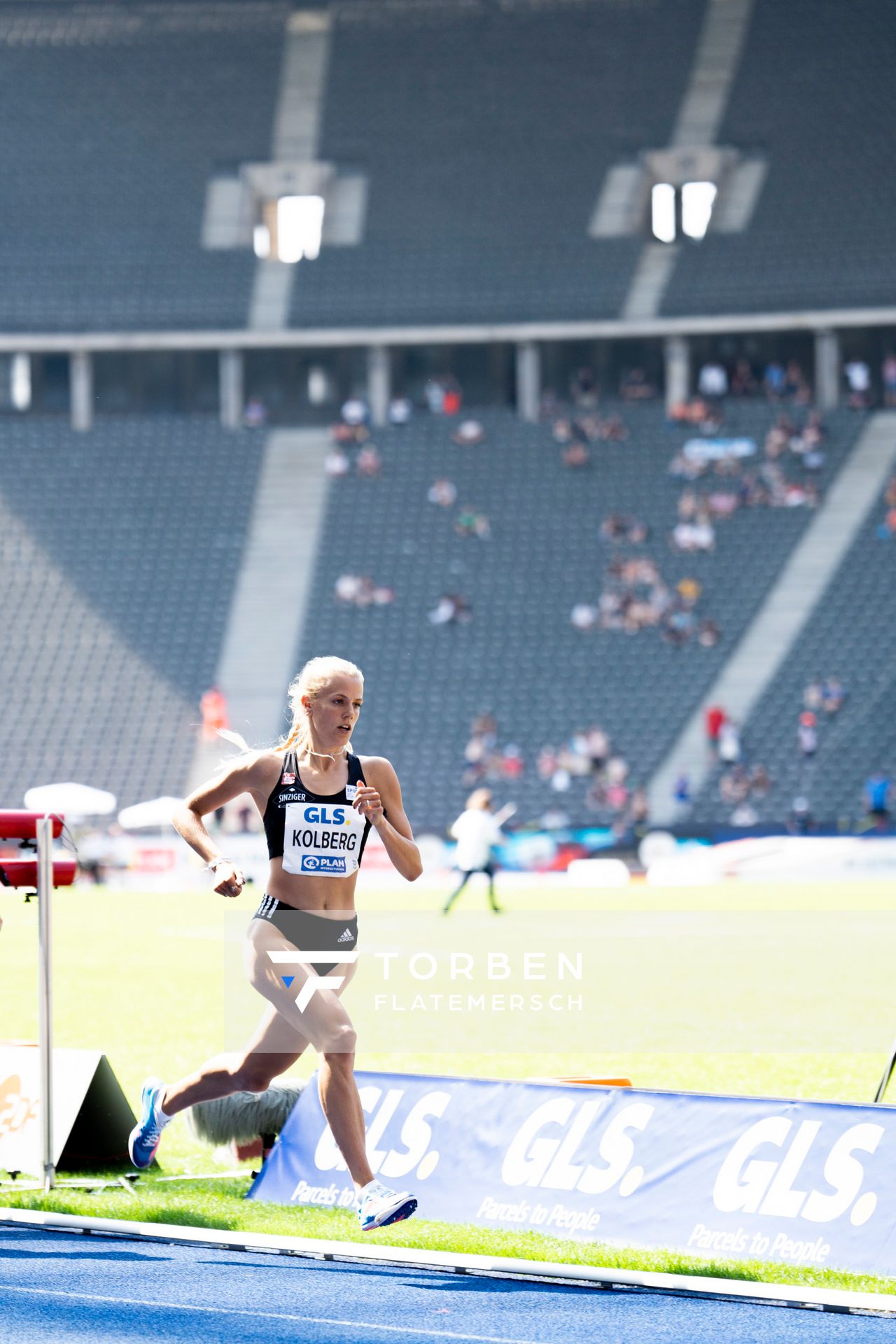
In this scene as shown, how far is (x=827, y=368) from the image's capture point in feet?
139

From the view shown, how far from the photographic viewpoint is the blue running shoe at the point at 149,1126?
703 centimetres

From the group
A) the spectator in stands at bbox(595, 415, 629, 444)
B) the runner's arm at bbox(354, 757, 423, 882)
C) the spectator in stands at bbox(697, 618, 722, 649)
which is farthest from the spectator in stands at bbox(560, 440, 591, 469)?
the runner's arm at bbox(354, 757, 423, 882)

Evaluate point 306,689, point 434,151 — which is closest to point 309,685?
point 306,689

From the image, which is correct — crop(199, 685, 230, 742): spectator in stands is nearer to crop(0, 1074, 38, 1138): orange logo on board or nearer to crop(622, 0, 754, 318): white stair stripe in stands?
crop(622, 0, 754, 318): white stair stripe in stands

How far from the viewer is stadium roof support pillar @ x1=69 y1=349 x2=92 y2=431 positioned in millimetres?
43344

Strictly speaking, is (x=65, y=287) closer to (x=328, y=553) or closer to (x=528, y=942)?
(x=328, y=553)

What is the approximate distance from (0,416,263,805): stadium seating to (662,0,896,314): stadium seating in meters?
11.7

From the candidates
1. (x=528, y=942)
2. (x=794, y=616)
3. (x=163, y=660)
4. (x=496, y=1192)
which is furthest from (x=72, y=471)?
(x=496, y=1192)

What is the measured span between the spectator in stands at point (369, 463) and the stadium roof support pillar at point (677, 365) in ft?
22.9

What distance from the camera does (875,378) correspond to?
41938 millimetres

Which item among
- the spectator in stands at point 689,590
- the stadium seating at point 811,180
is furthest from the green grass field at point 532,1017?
the stadium seating at point 811,180

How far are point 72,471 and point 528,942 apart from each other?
962 inches

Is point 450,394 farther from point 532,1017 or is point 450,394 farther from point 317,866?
point 317,866

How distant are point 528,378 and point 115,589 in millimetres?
11033
